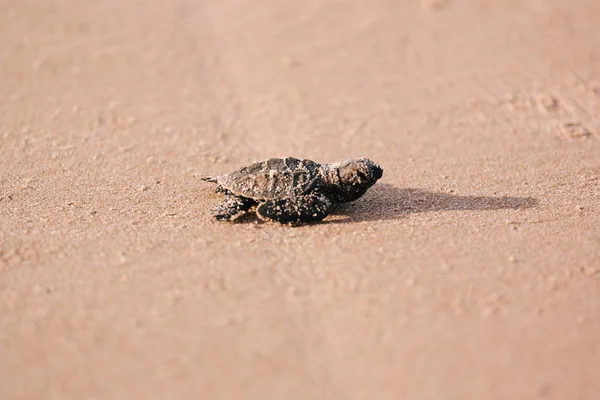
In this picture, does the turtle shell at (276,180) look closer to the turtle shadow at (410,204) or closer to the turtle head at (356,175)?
the turtle head at (356,175)

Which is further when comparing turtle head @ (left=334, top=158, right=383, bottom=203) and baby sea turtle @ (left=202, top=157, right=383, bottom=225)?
turtle head @ (left=334, top=158, right=383, bottom=203)

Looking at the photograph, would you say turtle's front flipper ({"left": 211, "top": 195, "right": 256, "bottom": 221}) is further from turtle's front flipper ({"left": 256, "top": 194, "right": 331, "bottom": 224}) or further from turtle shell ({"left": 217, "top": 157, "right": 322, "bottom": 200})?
turtle's front flipper ({"left": 256, "top": 194, "right": 331, "bottom": 224})

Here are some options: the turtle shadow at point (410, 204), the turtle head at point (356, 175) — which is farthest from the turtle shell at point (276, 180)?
the turtle shadow at point (410, 204)

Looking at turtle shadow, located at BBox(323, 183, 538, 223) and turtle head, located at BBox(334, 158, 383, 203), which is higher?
turtle head, located at BBox(334, 158, 383, 203)

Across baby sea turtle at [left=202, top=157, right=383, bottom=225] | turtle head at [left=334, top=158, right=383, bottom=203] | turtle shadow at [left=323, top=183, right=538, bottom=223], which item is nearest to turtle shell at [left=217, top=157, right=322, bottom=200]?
baby sea turtle at [left=202, top=157, right=383, bottom=225]

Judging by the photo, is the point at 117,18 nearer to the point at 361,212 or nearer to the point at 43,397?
the point at 361,212

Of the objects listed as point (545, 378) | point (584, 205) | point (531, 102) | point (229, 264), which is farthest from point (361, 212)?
point (531, 102)
